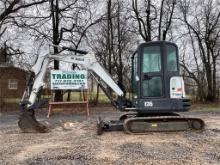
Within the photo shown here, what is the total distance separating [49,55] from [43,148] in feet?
15.0

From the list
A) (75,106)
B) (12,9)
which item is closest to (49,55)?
(75,106)

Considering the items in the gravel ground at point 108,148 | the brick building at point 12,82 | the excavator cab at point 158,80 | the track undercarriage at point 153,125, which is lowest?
the gravel ground at point 108,148

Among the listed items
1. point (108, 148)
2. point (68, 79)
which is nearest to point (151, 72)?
point (108, 148)

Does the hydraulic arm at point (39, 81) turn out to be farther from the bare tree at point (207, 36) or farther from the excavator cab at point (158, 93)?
the bare tree at point (207, 36)

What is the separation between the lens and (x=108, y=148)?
34.5ft

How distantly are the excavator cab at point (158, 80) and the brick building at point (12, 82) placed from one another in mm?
20440

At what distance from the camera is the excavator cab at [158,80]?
13.4m

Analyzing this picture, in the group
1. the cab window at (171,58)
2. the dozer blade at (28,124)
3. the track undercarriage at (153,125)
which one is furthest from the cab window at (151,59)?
the dozer blade at (28,124)

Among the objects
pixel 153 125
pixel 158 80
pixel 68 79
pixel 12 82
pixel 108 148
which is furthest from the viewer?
pixel 12 82

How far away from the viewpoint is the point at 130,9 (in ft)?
119

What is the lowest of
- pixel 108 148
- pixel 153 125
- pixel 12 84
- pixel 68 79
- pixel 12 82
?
pixel 108 148

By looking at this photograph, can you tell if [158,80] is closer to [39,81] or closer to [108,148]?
A: [108,148]

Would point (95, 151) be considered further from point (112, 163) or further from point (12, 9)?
point (12, 9)

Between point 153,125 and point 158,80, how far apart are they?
1338mm
